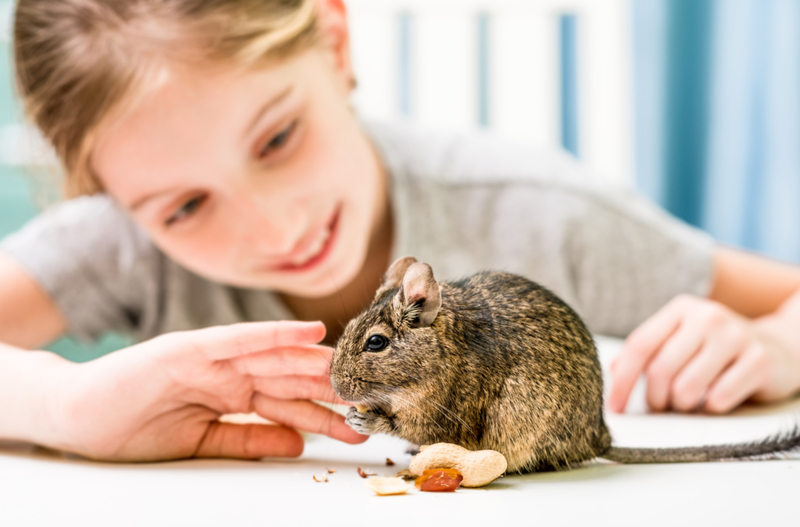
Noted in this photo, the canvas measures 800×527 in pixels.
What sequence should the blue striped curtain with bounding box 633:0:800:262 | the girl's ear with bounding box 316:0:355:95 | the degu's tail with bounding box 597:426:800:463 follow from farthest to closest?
the blue striped curtain with bounding box 633:0:800:262
the girl's ear with bounding box 316:0:355:95
the degu's tail with bounding box 597:426:800:463

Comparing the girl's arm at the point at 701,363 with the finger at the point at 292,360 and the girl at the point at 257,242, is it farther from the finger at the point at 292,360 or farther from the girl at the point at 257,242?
the finger at the point at 292,360

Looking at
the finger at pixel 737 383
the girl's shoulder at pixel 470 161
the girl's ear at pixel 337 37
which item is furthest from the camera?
the girl's shoulder at pixel 470 161

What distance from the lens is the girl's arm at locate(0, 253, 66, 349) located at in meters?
1.65

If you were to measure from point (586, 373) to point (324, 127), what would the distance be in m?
0.83

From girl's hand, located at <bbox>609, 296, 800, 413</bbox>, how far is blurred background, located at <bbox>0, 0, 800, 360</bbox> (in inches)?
74.6

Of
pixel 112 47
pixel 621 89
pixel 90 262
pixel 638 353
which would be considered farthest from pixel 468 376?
pixel 621 89

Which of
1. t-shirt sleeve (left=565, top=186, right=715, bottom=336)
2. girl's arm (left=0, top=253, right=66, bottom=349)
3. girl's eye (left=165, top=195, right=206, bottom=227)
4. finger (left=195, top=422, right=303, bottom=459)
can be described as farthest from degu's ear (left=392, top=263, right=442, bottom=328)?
girl's arm (left=0, top=253, right=66, bottom=349)

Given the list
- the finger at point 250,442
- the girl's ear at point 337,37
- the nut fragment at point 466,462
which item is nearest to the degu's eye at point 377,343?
A: the nut fragment at point 466,462

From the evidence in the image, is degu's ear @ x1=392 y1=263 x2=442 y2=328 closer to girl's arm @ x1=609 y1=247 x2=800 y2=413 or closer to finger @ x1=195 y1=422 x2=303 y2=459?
finger @ x1=195 y1=422 x2=303 y2=459

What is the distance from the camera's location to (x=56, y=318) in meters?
1.85

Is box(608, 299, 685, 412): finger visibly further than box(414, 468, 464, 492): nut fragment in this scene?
Yes

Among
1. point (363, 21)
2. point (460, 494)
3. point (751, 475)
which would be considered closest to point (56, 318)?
point (460, 494)

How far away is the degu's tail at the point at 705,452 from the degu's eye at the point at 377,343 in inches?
12.3

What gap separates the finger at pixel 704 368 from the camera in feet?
3.71
